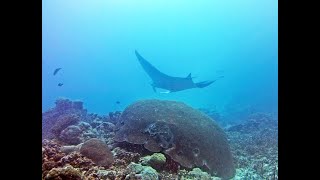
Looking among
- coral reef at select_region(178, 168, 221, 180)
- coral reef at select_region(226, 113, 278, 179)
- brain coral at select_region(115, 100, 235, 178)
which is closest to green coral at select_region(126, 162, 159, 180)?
coral reef at select_region(178, 168, 221, 180)

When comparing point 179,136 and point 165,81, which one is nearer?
point 179,136

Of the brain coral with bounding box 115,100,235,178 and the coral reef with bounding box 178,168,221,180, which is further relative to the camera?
the brain coral with bounding box 115,100,235,178

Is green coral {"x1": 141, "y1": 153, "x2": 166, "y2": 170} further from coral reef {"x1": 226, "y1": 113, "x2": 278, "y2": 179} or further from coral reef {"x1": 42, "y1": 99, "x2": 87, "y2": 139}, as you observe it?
coral reef {"x1": 42, "y1": 99, "x2": 87, "y2": 139}

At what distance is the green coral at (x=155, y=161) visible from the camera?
565 cm

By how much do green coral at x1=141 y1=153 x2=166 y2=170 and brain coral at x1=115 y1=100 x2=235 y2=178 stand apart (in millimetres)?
286

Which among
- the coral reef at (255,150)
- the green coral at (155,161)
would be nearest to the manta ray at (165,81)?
the coral reef at (255,150)

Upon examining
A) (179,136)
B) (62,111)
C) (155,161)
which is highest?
(62,111)

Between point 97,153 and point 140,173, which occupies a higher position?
point 97,153

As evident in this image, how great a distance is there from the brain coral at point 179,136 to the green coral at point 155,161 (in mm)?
286

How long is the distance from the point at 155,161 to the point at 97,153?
1109 mm

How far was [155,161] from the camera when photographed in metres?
5.69

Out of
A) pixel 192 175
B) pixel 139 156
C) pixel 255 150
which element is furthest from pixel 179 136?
pixel 255 150

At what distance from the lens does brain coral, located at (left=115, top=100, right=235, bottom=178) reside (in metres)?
6.18

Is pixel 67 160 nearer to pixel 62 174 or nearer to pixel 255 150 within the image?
pixel 62 174
